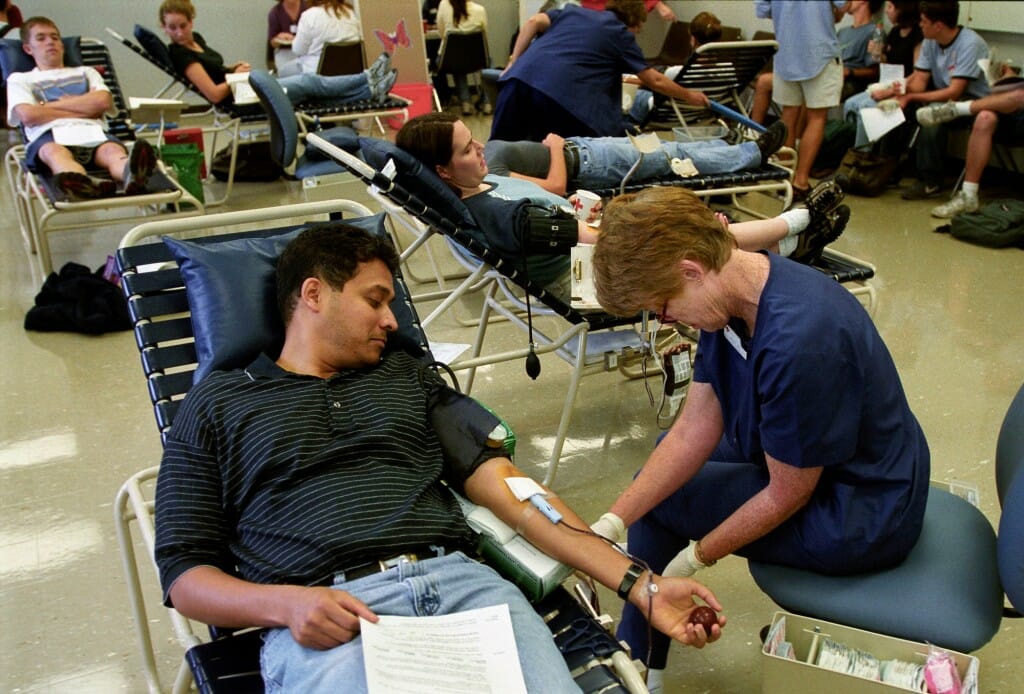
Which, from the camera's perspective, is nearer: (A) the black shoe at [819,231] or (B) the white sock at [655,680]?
(B) the white sock at [655,680]

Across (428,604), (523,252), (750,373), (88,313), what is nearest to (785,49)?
(523,252)

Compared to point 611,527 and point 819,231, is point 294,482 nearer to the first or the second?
point 611,527

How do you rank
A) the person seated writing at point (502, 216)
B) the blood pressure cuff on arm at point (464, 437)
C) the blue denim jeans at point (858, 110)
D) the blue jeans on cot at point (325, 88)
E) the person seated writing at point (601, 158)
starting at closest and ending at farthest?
A: the blood pressure cuff on arm at point (464, 437) → the person seated writing at point (502, 216) → the person seated writing at point (601, 158) → the blue jeans on cot at point (325, 88) → the blue denim jeans at point (858, 110)

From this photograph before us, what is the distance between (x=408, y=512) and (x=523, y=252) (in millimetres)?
1220

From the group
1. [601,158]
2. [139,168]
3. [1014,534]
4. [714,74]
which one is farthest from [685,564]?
[714,74]

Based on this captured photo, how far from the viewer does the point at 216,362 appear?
6.26 ft

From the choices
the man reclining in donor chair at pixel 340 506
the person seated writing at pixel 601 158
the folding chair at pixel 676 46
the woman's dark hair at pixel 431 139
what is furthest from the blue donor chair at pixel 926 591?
the folding chair at pixel 676 46

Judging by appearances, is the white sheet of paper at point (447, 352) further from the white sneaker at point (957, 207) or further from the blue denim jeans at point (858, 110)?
the blue denim jeans at point (858, 110)

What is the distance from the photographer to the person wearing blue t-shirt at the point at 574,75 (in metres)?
4.18

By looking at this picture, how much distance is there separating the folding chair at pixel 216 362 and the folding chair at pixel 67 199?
2.11m

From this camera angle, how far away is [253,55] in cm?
894

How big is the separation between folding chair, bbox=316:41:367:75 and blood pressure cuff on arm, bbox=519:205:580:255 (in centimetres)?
398

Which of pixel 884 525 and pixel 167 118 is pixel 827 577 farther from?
pixel 167 118

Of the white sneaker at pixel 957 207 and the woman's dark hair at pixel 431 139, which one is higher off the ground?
the woman's dark hair at pixel 431 139
